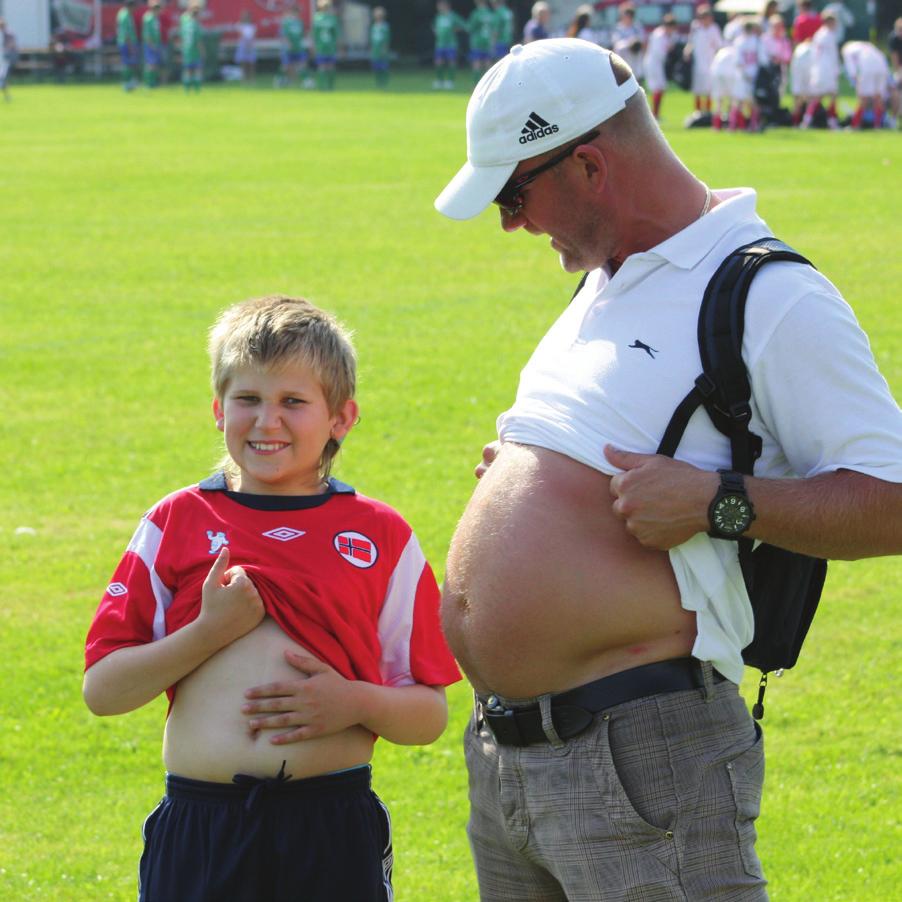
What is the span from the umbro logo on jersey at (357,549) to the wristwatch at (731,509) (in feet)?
2.72

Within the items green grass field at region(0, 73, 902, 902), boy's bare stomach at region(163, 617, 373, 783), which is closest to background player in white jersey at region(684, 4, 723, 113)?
green grass field at region(0, 73, 902, 902)

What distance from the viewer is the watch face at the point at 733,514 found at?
2959mm

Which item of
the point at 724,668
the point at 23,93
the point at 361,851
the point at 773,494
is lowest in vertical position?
the point at 23,93

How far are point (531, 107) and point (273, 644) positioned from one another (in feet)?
4.18

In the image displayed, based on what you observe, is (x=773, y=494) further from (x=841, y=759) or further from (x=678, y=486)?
(x=841, y=759)

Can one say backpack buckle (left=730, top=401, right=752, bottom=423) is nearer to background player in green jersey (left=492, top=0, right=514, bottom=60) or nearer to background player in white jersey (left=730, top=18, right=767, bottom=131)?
background player in white jersey (left=730, top=18, right=767, bottom=131)

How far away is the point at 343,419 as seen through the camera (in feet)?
11.8

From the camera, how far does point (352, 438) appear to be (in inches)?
387

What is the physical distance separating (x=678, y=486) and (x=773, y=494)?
0.60 ft

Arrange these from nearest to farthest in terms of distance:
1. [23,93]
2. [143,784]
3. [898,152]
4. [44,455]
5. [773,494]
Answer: [773,494] < [143,784] < [44,455] < [898,152] < [23,93]

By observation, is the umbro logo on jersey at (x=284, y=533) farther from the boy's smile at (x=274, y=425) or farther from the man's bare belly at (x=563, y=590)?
the man's bare belly at (x=563, y=590)

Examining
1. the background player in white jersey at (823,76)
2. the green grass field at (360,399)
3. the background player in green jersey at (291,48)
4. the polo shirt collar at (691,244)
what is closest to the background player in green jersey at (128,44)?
the background player in green jersey at (291,48)

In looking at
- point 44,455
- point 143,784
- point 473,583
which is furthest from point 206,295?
point 473,583

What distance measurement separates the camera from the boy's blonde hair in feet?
11.3
